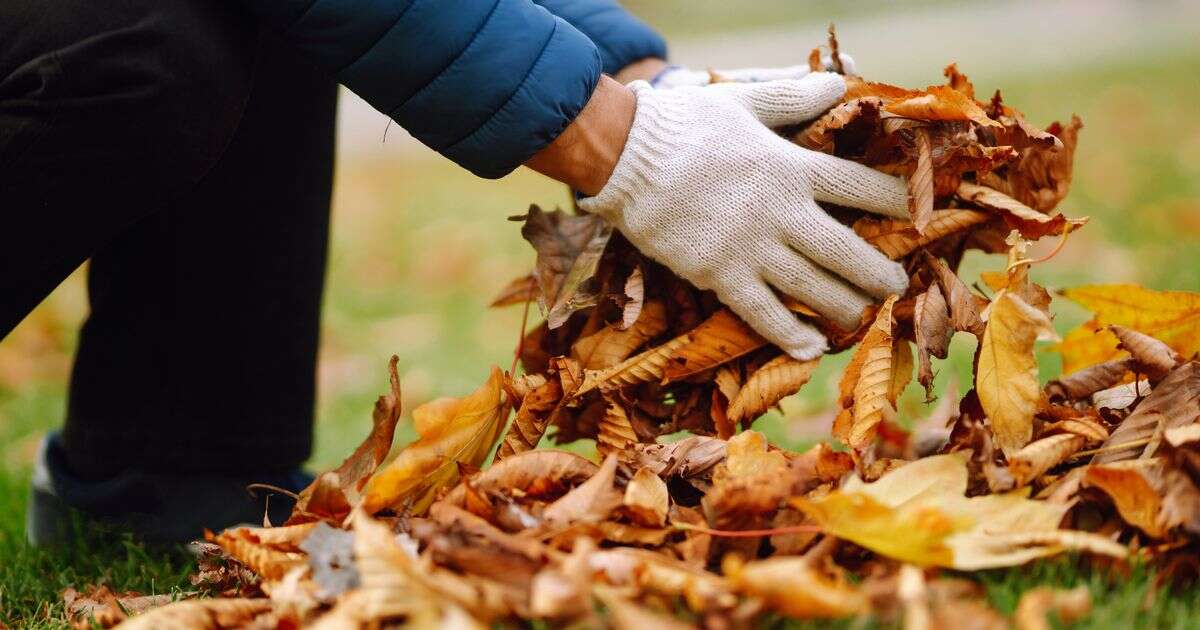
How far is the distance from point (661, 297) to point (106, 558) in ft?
3.26

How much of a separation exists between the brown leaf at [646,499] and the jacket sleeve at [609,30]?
91 centimetres

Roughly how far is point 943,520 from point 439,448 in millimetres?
666

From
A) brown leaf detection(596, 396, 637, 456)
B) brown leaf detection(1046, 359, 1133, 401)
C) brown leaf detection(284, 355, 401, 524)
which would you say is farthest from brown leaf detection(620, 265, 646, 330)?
brown leaf detection(1046, 359, 1133, 401)

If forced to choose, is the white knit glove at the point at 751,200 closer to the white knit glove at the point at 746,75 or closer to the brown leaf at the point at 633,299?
the brown leaf at the point at 633,299

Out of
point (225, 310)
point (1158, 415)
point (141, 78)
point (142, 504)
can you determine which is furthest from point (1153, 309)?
point (142, 504)

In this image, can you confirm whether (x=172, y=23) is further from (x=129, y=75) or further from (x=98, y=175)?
(x=98, y=175)

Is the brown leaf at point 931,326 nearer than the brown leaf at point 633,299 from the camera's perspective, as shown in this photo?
Yes

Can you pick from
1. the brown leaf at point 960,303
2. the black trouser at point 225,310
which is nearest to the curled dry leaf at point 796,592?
the brown leaf at point 960,303

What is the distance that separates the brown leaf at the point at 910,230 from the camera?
153cm

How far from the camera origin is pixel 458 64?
1.38 m

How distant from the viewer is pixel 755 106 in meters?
1.55

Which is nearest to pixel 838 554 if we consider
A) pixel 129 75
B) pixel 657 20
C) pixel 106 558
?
pixel 129 75

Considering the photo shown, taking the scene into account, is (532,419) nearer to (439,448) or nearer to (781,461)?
(439,448)

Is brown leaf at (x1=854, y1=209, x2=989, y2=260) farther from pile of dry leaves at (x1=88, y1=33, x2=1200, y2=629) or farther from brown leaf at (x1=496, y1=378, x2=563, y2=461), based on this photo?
brown leaf at (x1=496, y1=378, x2=563, y2=461)
